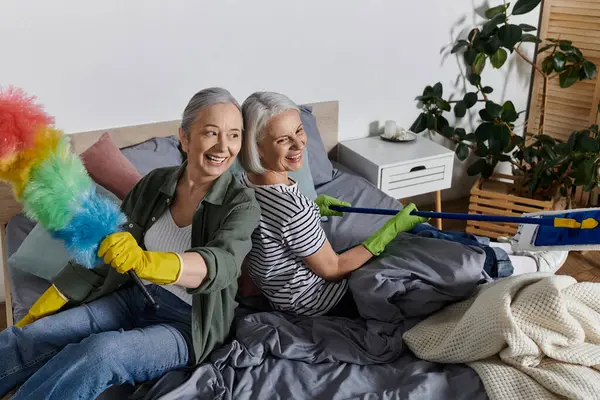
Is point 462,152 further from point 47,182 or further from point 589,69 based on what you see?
point 47,182

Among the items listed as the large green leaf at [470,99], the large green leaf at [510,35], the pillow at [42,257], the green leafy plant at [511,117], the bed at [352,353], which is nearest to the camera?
the bed at [352,353]

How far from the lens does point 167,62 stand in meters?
2.73

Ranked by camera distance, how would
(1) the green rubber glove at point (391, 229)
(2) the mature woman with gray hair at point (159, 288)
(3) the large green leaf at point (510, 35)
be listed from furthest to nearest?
(3) the large green leaf at point (510, 35) → (1) the green rubber glove at point (391, 229) → (2) the mature woman with gray hair at point (159, 288)

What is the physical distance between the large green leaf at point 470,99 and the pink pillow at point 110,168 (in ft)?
5.98

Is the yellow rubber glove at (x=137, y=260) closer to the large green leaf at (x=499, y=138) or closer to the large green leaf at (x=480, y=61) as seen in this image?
the large green leaf at (x=499, y=138)

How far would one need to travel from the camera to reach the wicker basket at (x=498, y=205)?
3.19 metres

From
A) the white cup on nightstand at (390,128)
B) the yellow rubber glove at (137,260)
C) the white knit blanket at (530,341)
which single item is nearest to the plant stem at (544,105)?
the white cup on nightstand at (390,128)

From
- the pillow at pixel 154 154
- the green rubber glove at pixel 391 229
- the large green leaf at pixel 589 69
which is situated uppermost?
the large green leaf at pixel 589 69

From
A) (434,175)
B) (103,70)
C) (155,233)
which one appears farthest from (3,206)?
(434,175)

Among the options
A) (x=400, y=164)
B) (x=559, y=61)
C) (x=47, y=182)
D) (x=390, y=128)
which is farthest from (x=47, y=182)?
(x=559, y=61)

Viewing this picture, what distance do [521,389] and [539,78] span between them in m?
2.58

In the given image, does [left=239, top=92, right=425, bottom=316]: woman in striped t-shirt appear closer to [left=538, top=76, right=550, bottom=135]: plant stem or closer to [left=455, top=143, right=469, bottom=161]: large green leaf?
[left=455, top=143, right=469, bottom=161]: large green leaf

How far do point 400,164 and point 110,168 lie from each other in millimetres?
1369

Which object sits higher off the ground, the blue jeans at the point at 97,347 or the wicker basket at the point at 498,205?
the blue jeans at the point at 97,347
